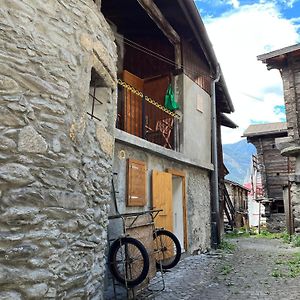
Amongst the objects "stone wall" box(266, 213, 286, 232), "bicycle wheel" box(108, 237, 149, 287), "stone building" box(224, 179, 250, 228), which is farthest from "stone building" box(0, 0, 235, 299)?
"stone building" box(224, 179, 250, 228)

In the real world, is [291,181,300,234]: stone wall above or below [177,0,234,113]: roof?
below

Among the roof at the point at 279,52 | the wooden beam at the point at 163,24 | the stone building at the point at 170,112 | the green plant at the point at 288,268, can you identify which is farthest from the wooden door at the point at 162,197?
the roof at the point at 279,52

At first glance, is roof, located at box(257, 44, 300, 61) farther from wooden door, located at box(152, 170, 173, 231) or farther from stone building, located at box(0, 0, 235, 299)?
stone building, located at box(0, 0, 235, 299)

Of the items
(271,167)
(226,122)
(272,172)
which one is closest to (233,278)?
(226,122)

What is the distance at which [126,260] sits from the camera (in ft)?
14.6

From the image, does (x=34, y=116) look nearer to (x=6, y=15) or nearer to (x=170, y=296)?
(x=6, y=15)

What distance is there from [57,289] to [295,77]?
10302mm

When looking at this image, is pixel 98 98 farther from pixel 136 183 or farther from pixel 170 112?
pixel 170 112

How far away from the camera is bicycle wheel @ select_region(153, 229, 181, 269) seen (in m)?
5.66

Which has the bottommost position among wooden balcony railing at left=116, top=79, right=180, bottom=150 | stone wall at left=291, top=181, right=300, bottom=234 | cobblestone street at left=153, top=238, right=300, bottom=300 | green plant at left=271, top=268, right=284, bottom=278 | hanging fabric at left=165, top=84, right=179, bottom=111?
cobblestone street at left=153, top=238, right=300, bottom=300

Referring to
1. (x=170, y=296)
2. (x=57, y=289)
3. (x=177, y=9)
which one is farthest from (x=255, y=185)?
(x=57, y=289)

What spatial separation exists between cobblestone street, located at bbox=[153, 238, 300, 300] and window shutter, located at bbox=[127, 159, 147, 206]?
1536 mm

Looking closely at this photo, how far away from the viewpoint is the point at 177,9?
26.0 ft

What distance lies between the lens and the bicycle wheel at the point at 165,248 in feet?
Result: 18.6
